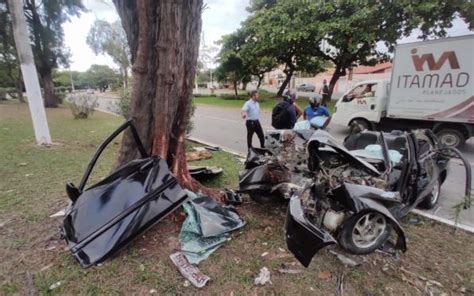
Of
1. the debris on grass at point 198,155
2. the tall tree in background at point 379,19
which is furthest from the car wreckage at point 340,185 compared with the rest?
the tall tree in background at point 379,19

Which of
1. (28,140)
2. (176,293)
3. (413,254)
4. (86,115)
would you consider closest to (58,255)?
(176,293)

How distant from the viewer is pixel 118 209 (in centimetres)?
255

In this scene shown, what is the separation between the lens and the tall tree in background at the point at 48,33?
17734mm

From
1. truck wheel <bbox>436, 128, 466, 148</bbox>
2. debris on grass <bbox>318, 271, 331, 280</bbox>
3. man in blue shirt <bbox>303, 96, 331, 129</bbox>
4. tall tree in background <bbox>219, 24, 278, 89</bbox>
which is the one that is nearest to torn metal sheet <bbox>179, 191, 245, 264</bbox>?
debris on grass <bbox>318, 271, 331, 280</bbox>

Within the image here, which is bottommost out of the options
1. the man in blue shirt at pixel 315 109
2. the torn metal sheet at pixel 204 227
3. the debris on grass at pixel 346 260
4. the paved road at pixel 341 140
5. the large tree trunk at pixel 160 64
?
the paved road at pixel 341 140

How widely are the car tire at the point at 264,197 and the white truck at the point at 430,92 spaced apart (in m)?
5.58

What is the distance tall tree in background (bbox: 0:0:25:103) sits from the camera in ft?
55.3

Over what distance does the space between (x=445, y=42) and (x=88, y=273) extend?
889 centimetres

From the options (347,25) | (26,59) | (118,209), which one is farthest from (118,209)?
(347,25)

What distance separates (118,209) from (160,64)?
160 cm

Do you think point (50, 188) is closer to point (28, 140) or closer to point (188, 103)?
point (188, 103)

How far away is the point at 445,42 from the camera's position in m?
6.91

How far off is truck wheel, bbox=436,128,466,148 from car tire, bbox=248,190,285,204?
240 inches

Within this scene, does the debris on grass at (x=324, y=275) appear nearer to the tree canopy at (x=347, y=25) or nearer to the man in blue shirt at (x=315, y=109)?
the man in blue shirt at (x=315, y=109)
